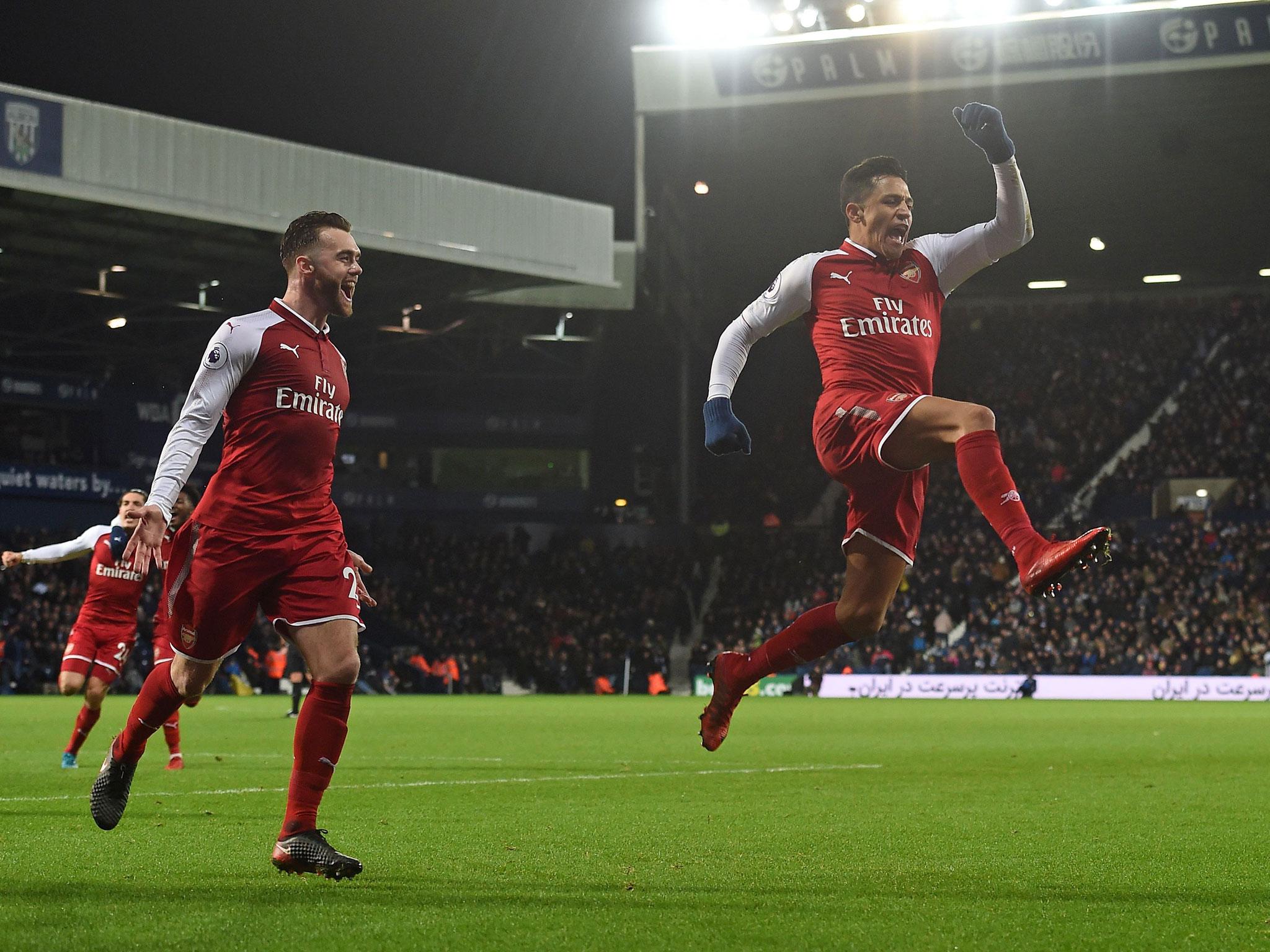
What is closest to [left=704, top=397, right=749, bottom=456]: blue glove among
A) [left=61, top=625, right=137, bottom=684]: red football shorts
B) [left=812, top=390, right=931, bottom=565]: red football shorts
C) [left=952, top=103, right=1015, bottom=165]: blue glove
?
[left=812, top=390, right=931, bottom=565]: red football shorts

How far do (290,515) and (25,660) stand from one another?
32.2 m

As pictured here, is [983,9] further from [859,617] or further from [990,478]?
[990,478]

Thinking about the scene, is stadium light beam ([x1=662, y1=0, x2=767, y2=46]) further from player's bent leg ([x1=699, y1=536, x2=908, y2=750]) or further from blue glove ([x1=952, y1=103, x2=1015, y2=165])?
player's bent leg ([x1=699, y1=536, x2=908, y2=750])

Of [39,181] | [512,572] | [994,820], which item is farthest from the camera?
[512,572]

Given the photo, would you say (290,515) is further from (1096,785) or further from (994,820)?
(1096,785)

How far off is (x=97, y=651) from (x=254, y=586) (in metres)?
8.03

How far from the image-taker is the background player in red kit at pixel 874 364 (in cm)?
697

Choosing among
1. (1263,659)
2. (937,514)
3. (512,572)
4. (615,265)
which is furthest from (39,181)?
(1263,659)

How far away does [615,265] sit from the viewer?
39094mm

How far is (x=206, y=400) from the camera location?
6258 mm

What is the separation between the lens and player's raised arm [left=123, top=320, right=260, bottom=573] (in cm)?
610

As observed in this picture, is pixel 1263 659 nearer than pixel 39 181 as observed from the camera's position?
No

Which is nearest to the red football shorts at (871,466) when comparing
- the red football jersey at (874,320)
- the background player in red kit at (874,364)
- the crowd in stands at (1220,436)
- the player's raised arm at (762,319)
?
the background player in red kit at (874,364)

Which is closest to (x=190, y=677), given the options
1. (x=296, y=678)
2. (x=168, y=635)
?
(x=168, y=635)
